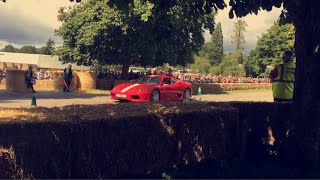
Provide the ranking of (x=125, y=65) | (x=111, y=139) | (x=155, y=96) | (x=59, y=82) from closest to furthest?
(x=111, y=139) < (x=155, y=96) < (x=59, y=82) < (x=125, y=65)

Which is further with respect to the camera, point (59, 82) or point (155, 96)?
point (59, 82)

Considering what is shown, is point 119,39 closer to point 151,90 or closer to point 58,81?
point 58,81

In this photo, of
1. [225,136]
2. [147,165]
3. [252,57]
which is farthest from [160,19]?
[252,57]

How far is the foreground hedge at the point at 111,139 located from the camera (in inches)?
201

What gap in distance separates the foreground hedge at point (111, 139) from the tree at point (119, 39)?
61.8 ft

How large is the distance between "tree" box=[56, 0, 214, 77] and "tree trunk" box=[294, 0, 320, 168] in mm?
18423

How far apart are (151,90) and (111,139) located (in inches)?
515

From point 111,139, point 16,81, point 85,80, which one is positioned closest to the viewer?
point 111,139

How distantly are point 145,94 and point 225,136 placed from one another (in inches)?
442

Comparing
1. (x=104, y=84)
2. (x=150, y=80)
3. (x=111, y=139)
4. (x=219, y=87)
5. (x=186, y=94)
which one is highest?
(x=150, y=80)

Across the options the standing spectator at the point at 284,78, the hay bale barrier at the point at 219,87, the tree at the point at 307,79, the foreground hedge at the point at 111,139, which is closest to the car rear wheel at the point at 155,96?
the standing spectator at the point at 284,78

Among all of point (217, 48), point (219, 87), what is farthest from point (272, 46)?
point (217, 48)

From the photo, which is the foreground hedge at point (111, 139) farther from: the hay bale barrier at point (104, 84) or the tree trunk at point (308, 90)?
the hay bale barrier at point (104, 84)

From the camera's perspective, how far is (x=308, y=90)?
23.7ft
